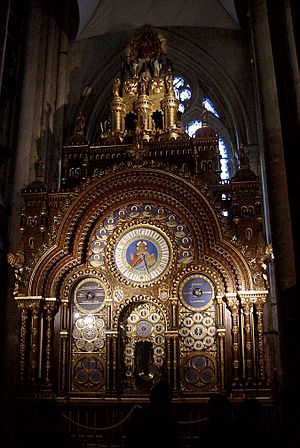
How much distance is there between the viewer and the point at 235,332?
10758mm

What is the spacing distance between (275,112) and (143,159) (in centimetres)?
311

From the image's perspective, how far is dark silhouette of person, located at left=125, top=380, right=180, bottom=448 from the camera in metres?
4.45

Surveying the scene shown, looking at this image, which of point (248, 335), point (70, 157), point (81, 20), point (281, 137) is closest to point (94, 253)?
point (70, 157)

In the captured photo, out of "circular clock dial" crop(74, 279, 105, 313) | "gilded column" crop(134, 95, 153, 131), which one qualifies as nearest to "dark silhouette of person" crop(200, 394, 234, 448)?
"circular clock dial" crop(74, 279, 105, 313)

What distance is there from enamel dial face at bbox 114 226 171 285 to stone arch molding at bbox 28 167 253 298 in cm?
18

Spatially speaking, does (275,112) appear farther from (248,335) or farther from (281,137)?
(248,335)

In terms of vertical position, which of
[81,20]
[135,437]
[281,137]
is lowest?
[135,437]

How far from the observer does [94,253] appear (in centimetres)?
1186

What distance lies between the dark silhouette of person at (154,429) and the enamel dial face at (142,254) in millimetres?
6710

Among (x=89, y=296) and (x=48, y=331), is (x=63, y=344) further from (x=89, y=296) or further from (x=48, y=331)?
(x=89, y=296)

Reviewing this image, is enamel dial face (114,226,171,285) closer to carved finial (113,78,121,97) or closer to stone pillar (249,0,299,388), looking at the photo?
stone pillar (249,0,299,388)

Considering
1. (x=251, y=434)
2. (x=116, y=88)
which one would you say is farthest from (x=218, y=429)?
(x=116, y=88)

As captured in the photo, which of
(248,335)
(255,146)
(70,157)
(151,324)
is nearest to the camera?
(248,335)

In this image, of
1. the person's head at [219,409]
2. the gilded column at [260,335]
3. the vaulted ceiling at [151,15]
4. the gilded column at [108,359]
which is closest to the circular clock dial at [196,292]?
the gilded column at [260,335]
